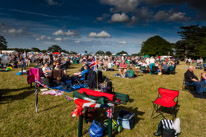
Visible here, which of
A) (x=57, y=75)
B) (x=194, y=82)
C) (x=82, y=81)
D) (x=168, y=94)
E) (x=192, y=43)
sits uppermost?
(x=192, y=43)

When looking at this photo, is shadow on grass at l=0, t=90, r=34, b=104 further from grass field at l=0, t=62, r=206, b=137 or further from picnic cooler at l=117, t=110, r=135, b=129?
picnic cooler at l=117, t=110, r=135, b=129

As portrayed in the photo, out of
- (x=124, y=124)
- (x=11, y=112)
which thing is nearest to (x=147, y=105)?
(x=124, y=124)

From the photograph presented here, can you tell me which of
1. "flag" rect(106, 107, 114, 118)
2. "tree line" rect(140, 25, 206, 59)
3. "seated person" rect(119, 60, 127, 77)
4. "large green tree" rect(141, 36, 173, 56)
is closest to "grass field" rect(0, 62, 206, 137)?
"flag" rect(106, 107, 114, 118)

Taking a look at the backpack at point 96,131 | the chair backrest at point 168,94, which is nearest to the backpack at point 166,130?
the chair backrest at point 168,94

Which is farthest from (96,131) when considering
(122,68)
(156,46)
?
(156,46)

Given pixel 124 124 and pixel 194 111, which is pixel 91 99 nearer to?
pixel 124 124

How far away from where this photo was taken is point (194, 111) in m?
5.25

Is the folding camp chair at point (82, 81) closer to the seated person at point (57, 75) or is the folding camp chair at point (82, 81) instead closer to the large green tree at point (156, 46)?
the seated person at point (57, 75)

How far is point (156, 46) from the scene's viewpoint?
73500mm

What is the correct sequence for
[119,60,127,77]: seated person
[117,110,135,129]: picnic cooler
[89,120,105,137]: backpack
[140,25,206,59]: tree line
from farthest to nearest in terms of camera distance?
[140,25,206,59]: tree line
[119,60,127,77]: seated person
[117,110,135,129]: picnic cooler
[89,120,105,137]: backpack

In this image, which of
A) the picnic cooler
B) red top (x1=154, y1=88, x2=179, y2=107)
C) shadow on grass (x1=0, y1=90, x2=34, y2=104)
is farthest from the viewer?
shadow on grass (x1=0, y1=90, x2=34, y2=104)

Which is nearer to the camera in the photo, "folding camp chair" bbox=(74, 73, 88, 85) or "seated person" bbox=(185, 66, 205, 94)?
"seated person" bbox=(185, 66, 205, 94)

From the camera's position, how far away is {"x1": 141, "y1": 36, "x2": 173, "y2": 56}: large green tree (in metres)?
72.9

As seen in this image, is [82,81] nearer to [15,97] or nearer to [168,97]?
[15,97]
